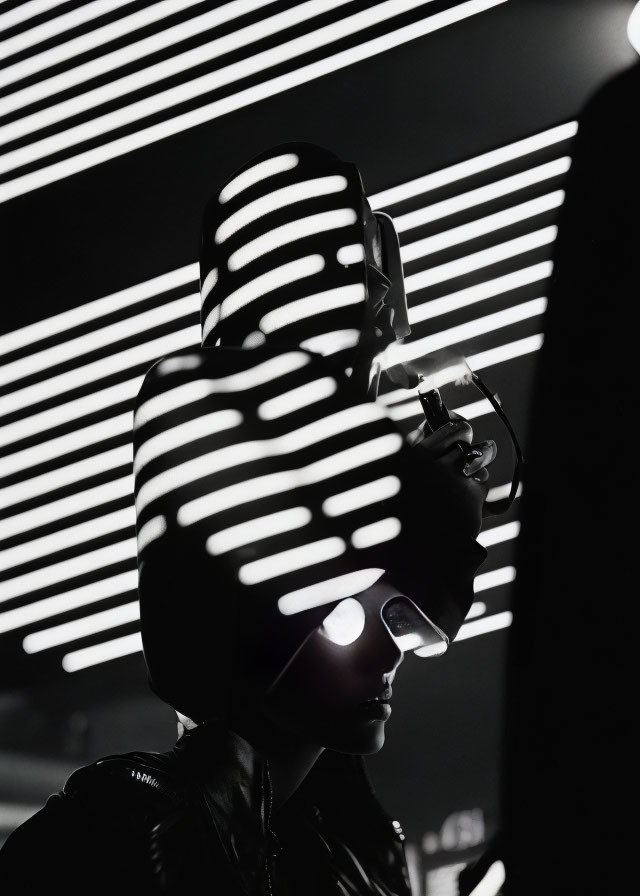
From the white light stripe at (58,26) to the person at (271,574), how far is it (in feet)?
2.75

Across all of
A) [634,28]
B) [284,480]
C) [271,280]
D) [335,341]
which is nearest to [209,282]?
[271,280]

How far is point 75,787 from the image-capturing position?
0.83 m

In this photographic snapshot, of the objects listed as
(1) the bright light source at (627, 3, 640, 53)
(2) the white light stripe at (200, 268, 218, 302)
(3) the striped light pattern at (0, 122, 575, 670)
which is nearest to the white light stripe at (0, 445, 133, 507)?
(3) the striped light pattern at (0, 122, 575, 670)

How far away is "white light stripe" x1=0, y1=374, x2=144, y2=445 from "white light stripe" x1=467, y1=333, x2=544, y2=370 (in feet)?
1.81

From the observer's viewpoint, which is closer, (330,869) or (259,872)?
(259,872)

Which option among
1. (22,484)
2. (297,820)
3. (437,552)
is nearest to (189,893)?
(297,820)

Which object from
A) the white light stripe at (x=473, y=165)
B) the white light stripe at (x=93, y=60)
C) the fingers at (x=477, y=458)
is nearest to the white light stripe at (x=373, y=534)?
the fingers at (x=477, y=458)

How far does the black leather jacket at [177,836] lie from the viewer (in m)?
0.78

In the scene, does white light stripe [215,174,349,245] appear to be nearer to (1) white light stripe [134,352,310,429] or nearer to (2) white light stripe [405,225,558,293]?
(1) white light stripe [134,352,310,429]

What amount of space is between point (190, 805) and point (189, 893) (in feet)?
0.26

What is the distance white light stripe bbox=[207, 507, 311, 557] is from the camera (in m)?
0.83

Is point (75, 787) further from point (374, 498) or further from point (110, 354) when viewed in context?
point (110, 354)

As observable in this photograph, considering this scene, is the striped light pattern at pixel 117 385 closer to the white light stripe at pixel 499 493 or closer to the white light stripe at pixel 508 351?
the white light stripe at pixel 508 351

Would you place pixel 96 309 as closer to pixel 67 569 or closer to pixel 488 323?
pixel 67 569
